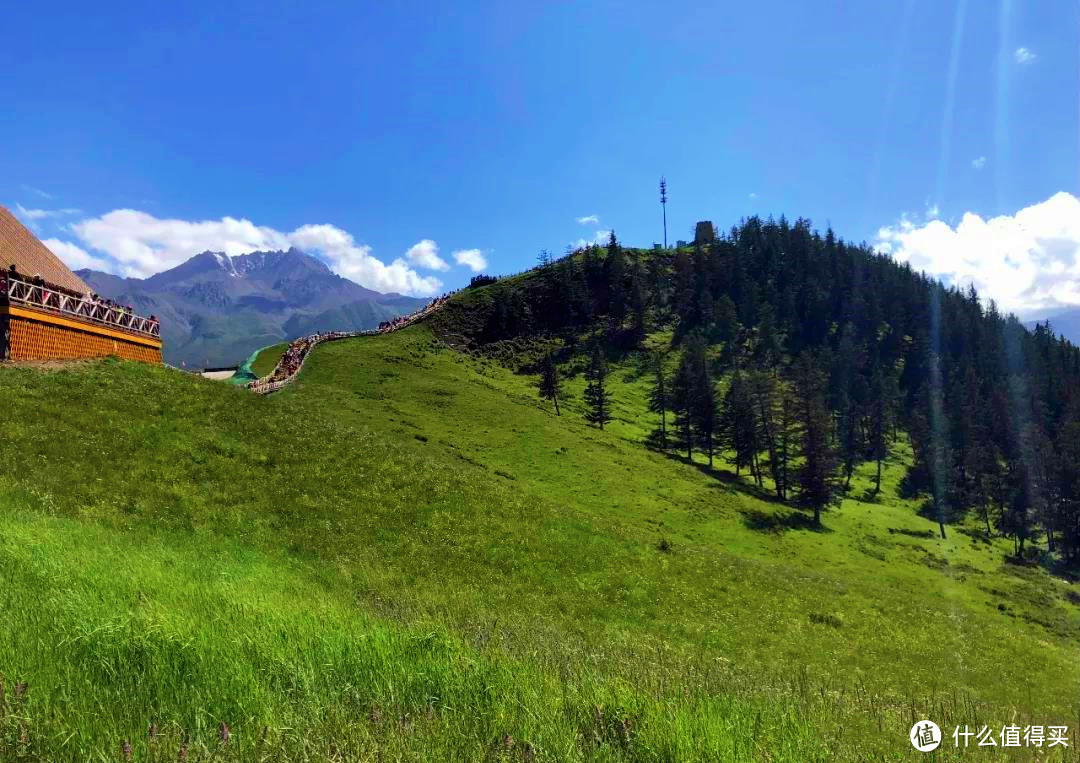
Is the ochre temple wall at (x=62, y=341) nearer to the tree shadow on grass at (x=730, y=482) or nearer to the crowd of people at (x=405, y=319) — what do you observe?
the tree shadow on grass at (x=730, y=482)

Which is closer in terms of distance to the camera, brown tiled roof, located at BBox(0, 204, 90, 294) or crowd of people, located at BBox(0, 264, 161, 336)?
crowd of people, located at BBox(0, 264, 161, 336)

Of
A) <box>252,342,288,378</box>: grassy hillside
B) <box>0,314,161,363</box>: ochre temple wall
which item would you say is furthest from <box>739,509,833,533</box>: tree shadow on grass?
<box>252,342,288,378</box>: grassy hillside

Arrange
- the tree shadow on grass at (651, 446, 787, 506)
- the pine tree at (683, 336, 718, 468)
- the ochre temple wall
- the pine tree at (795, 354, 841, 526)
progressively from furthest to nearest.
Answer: the pine tree at (683, 336, 718, 468) < the tree shadow on grass at (651, 446, 787, 506) < the pine tree at (795, 354, 841, 526) < the ochre temple wall

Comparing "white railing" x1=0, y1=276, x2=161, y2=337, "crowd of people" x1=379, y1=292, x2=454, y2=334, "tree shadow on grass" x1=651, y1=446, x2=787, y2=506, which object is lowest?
"tree shadow on grass" x1=651, y1=446, x2=787, y2=506

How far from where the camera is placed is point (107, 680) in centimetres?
495

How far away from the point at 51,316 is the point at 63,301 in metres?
1.39

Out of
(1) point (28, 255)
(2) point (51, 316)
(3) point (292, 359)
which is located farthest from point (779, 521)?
(1) point (28, 255)

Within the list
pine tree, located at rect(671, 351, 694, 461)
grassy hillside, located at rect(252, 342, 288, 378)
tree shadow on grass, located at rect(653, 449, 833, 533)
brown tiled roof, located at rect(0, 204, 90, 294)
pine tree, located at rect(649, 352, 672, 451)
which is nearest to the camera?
brown tiled roof, located at rect(0, 204, 90, 294)

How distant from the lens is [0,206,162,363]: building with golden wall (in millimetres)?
24941

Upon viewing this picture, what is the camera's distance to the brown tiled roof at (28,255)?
1299 inches

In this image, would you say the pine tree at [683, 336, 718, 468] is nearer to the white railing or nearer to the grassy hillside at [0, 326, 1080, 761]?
the grassy hillside at [0, 326, 1080, 761]

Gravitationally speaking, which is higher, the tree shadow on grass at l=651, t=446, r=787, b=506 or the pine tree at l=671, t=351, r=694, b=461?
the pine tree at l=671, t=351, r=694, b=461

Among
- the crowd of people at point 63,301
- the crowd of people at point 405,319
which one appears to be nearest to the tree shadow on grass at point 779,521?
the crowd of people at point 63,301

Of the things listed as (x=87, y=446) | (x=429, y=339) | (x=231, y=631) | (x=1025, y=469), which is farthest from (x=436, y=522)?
(x=1025, y=469)
